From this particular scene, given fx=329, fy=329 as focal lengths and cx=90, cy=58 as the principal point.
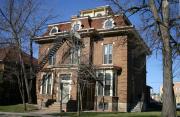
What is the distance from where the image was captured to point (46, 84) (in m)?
39.5

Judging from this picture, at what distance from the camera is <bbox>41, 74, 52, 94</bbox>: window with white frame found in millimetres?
39156

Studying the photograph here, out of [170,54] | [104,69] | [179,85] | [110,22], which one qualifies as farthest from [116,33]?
[179,85]

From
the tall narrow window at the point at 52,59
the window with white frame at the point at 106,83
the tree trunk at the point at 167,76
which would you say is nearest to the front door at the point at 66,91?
the window with white frame at the point at 106,83

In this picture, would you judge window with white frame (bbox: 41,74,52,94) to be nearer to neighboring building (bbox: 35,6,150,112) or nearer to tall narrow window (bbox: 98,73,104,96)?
neighboring building (bbox: 35,6,150,112)

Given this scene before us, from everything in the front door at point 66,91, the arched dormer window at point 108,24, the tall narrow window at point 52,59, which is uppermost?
the arched dormer window at point 108,24

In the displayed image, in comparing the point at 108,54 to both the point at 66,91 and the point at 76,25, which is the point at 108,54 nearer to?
the point at 76,25

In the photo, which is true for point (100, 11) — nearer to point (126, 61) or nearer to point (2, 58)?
point (126, 61)

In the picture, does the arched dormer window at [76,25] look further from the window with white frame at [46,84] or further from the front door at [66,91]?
the front door at [66,91]

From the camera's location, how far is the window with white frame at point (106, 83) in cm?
3525

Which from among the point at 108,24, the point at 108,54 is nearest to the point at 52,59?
the point at 108,54

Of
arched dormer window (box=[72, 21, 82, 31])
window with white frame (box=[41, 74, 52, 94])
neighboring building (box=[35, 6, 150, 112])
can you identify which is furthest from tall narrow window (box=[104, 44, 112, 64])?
window with white frame (box=[41, 74, 52, 94])

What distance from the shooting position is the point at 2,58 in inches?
1784

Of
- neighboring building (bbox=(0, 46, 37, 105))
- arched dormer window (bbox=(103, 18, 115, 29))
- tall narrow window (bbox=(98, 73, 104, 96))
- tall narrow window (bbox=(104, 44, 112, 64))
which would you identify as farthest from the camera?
neighboring building (bbox=(0, 46, 37, 105))

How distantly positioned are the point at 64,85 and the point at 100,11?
503 inches
